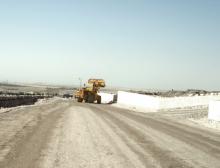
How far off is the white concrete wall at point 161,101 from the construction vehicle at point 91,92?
179 inches

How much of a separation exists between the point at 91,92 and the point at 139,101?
37.3ft

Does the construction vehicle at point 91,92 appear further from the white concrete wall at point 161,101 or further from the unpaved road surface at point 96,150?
the unpaved road surface at point 96,150

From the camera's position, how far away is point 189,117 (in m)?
33.2

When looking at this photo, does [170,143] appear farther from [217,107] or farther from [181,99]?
[181,99]

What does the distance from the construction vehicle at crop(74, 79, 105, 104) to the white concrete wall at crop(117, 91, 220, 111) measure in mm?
4549

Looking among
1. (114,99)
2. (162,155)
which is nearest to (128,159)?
(162,155)

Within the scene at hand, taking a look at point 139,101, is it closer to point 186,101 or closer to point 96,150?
point 186,101

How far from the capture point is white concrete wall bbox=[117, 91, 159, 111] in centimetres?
4595

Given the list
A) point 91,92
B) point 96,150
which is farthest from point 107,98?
point 96,150

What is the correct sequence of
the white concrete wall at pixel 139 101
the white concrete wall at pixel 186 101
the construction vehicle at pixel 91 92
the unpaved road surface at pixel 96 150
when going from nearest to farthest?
the unpaved road surface at pixel 96 150 → the white concrete wall at pixel 186 101 → the white concrete wall at pixel 139 101 → the construction vehicle at pixel 91 92

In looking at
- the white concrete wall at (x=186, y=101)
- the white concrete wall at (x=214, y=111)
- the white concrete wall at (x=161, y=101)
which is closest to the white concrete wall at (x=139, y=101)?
the white concrete wall at (x=161, y=101)

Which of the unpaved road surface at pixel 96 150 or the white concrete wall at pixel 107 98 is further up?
the white concrete wall at pixel 107 98

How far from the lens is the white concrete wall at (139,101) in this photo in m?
45.9

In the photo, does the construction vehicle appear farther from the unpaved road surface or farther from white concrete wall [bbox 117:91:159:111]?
the unpaved road surface
